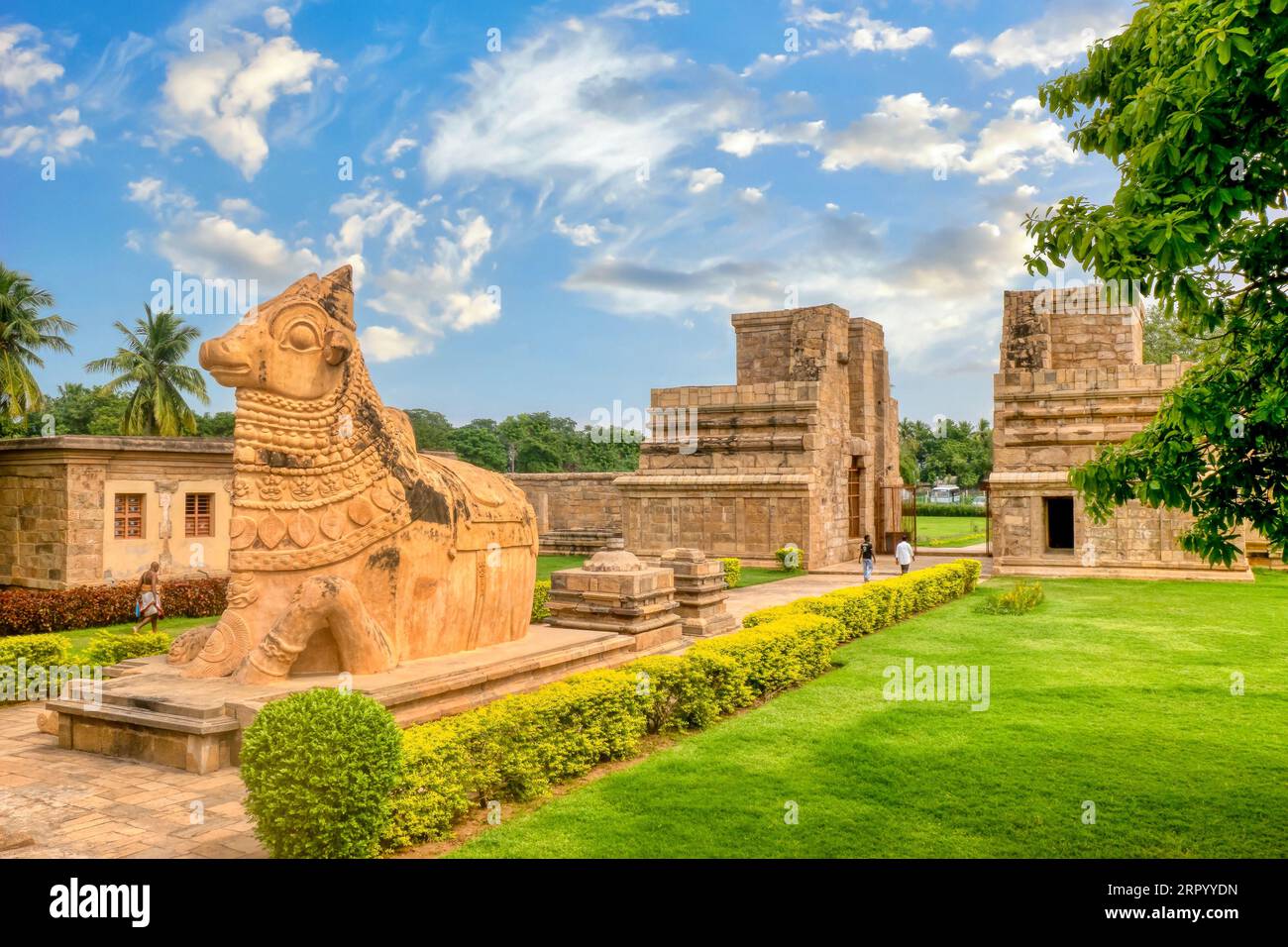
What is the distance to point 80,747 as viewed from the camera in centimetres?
684

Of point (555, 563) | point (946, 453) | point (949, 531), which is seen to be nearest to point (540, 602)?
point (555, 563)

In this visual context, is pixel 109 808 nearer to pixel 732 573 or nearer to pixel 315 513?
pixel 315 513

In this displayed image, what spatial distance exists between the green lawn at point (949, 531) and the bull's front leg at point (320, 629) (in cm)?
2457

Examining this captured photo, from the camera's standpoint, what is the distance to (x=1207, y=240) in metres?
4.06

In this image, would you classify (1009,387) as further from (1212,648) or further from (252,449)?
(252,449)

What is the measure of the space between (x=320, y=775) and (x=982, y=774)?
179 inches

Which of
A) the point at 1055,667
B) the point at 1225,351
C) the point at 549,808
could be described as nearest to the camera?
the point at 1225,351

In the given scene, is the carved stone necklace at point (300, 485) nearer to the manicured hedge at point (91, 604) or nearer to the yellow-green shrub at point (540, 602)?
the yellow-green shrub at point (540, 602)

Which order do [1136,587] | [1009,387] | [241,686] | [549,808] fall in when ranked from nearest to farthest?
[549,808] → [241,686] → [1136,587] → [1009,387]

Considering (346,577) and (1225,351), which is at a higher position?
(1225,351)

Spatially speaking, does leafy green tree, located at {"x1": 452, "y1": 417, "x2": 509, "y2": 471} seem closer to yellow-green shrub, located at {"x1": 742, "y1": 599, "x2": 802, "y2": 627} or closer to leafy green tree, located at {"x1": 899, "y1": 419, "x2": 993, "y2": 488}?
leafy green tree, located at {"x1": 899, "y1": 419, "x2": 993, "y2": 488}
